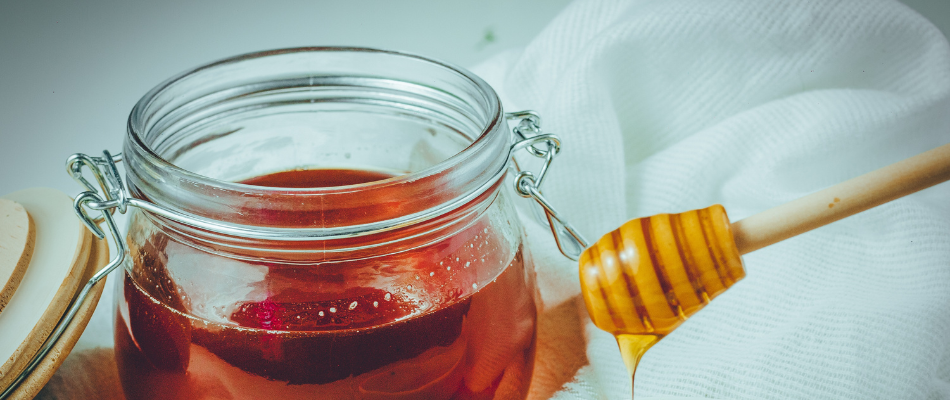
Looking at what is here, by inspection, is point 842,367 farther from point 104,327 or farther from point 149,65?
point 149,65

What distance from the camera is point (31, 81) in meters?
0.65

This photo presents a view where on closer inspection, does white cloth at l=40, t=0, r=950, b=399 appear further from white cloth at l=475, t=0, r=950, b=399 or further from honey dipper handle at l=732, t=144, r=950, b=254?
honey dipper handle at l=732, t=144, r=950, b=254

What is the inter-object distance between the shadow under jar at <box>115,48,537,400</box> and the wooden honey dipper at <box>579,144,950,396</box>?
0.18ft

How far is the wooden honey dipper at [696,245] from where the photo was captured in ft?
1.04

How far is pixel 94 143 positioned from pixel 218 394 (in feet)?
1.63

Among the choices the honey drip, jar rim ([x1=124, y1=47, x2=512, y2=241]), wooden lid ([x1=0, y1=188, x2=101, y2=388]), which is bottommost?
wooden lid ([x1=0, y1=188, x2=101, y2=388])

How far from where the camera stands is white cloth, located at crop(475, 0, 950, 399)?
511mm

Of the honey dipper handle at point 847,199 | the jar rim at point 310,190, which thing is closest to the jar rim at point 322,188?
the jar rim at point 310,190

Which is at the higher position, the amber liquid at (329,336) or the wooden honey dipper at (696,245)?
the wooden honey dipper at (696,245)

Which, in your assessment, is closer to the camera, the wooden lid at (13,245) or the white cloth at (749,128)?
the wooden lid at (13,245)

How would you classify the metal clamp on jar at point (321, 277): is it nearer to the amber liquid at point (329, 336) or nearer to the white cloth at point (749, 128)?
the amber liquid at point (329, 336)

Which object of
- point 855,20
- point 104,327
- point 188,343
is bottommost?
point 104,327

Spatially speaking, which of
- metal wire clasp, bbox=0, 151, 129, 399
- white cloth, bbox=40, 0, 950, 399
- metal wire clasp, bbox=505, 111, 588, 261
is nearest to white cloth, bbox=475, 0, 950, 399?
white cloth, bbox=40, 0, 950, 399

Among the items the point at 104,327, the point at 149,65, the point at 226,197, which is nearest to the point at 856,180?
the point at 226,197
